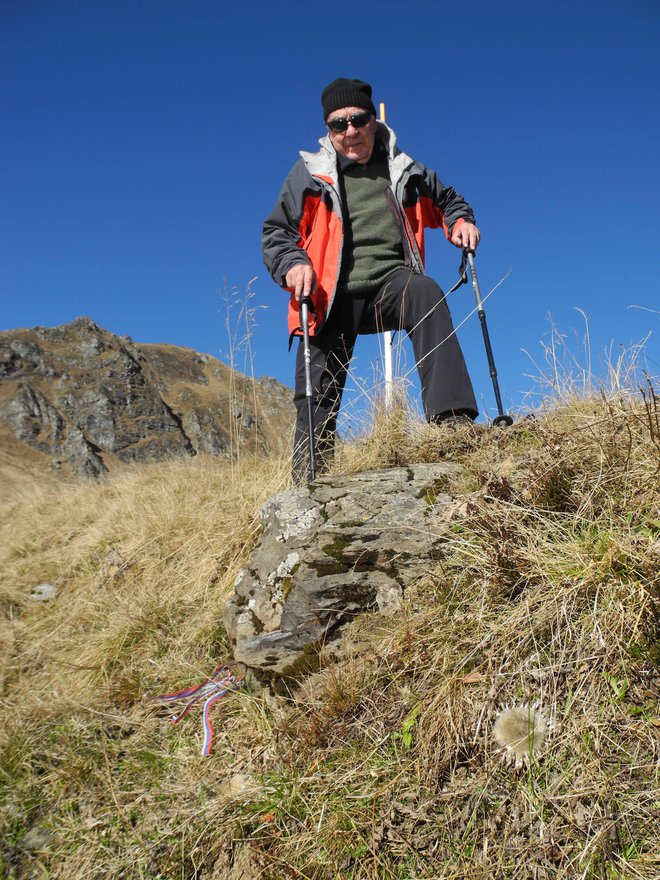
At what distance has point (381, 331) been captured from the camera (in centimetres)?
367

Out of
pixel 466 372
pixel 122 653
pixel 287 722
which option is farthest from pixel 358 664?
pixel 466 372

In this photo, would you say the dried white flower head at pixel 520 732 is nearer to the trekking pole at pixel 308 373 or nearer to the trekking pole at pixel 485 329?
the trekking pole at pixel 308 373

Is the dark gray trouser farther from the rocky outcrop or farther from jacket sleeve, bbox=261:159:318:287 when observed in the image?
the rocky outcrop

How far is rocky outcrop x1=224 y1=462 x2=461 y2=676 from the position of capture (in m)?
2.16

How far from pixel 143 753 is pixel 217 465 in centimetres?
443

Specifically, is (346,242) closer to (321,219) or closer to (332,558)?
(321,219)

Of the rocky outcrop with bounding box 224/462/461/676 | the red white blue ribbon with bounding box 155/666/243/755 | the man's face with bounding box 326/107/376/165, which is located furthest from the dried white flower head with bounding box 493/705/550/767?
the man's face with bounding box 326/107/376/165

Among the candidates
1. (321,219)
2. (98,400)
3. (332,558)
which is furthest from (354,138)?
(98,400)

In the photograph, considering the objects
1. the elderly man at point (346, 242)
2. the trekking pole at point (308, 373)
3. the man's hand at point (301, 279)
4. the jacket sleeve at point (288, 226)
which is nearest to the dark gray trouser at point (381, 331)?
the elderly man at point (346, 242)

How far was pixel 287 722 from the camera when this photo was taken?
1.96 meters

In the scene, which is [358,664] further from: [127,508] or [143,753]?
[127,508]

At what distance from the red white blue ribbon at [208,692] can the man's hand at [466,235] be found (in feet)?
10.0

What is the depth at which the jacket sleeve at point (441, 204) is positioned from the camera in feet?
12.6

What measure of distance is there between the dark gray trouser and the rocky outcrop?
67 cm
